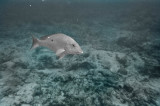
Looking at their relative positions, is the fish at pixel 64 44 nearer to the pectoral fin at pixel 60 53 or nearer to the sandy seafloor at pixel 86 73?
the pectoral fin at pixel 60 53

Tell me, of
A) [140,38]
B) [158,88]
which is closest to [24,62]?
[158,88]

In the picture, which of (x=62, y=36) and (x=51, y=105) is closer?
(x=62, y=36)

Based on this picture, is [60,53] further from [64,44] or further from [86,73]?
[86,73]

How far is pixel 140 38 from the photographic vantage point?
10750mm

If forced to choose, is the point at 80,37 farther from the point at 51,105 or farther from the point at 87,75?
the point at 51,105

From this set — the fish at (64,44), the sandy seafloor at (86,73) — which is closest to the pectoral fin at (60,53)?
the fish at (64,44)

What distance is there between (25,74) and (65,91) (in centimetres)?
208

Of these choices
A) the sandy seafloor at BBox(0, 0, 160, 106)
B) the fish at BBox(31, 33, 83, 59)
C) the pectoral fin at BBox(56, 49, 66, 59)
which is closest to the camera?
the pectoral fin at BBox(56, 49, 66, 59)

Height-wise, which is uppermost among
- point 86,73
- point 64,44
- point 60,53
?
point 64,44

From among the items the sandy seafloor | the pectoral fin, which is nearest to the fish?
the pectoral fin

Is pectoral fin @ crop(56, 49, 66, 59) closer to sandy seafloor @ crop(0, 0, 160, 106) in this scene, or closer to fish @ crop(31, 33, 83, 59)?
fish @ crop(31, 33, 83, 59)

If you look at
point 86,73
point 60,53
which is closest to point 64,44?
point 60,53

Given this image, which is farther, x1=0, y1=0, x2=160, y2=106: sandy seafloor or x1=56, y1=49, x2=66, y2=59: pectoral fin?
x1=0, y1=0, x2=160, y2=106: sandy seafloor

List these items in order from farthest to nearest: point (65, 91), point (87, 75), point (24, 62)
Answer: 1. point (24, 62)
2. point (87, 75)
3. point (65, 91)
